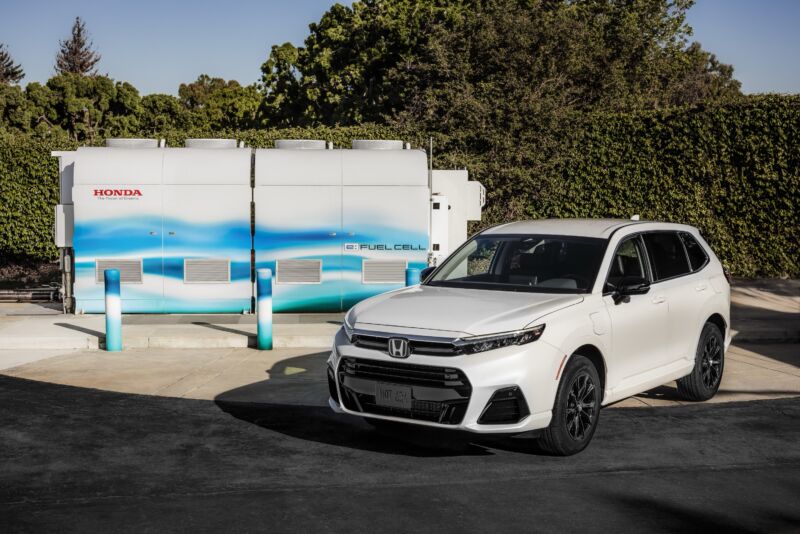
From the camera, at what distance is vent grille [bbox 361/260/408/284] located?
50.5 ft

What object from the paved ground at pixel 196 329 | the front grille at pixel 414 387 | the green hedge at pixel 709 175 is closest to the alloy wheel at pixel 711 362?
the front grille at pixel 414 387

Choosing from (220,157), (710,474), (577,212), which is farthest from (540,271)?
(577,212)

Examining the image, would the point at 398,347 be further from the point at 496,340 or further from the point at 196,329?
the point at 196,329

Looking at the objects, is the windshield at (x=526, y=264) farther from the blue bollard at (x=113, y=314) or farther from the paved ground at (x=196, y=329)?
the blue bollard at (x=113, y=314)

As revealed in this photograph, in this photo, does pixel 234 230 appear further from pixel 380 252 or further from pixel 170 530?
pixel 170 530

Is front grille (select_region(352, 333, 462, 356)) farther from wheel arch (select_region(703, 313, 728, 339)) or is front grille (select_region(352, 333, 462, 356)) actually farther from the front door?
wheel arch (select_region(703, 313, 728, 339))

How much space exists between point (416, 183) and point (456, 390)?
905cm

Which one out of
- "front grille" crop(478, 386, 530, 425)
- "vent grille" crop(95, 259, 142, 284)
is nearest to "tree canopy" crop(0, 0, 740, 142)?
"vent grille" crop(95, 259, 142, 284)

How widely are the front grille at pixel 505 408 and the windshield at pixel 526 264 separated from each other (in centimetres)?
131

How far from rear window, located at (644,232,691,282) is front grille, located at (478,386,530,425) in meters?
2.38

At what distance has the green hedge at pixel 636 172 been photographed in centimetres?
1975

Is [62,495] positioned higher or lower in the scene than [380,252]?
lower

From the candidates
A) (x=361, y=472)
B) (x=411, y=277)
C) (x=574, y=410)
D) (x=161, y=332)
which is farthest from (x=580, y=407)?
(x=161, y=332)

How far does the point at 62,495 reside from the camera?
611 cm
